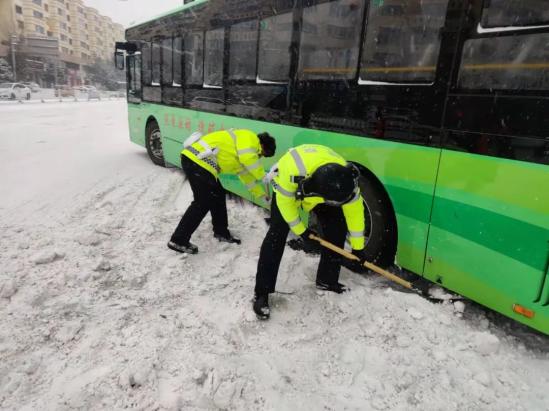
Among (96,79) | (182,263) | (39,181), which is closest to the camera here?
(182,263)

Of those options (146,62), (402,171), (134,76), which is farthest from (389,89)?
(134,76)

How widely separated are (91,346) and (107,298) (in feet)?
2.22

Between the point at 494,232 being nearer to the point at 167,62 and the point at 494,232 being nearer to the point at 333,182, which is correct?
the point at 333,182

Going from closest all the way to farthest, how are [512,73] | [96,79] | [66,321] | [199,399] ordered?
[199,399], [512,73], [66,321], [96,79]

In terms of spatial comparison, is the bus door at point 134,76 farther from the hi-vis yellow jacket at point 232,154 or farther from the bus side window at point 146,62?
the hi-vis yellow jacket at point 232,154

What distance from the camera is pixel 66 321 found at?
318cm

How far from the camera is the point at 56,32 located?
6391 cm

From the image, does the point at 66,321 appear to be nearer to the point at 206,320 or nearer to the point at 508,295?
the point at 206,320

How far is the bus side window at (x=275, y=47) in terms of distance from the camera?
14.5 ft

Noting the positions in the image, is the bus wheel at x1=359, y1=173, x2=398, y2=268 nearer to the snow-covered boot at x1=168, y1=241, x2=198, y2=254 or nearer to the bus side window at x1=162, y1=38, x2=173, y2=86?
the snow-covered boot at x1=168, y1=241, x2=198, y2=254

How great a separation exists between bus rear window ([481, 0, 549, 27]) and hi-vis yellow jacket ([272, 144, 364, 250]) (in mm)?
1393

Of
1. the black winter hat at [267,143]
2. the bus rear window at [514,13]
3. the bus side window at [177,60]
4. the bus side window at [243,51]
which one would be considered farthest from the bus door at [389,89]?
the bus side window at [177,60]

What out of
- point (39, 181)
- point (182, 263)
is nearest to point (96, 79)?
point (39, 181)

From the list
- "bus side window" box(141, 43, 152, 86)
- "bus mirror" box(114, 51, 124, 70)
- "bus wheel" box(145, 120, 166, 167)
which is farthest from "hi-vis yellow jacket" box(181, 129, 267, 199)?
"bus mirror" box(114, 51, 124, 70)
